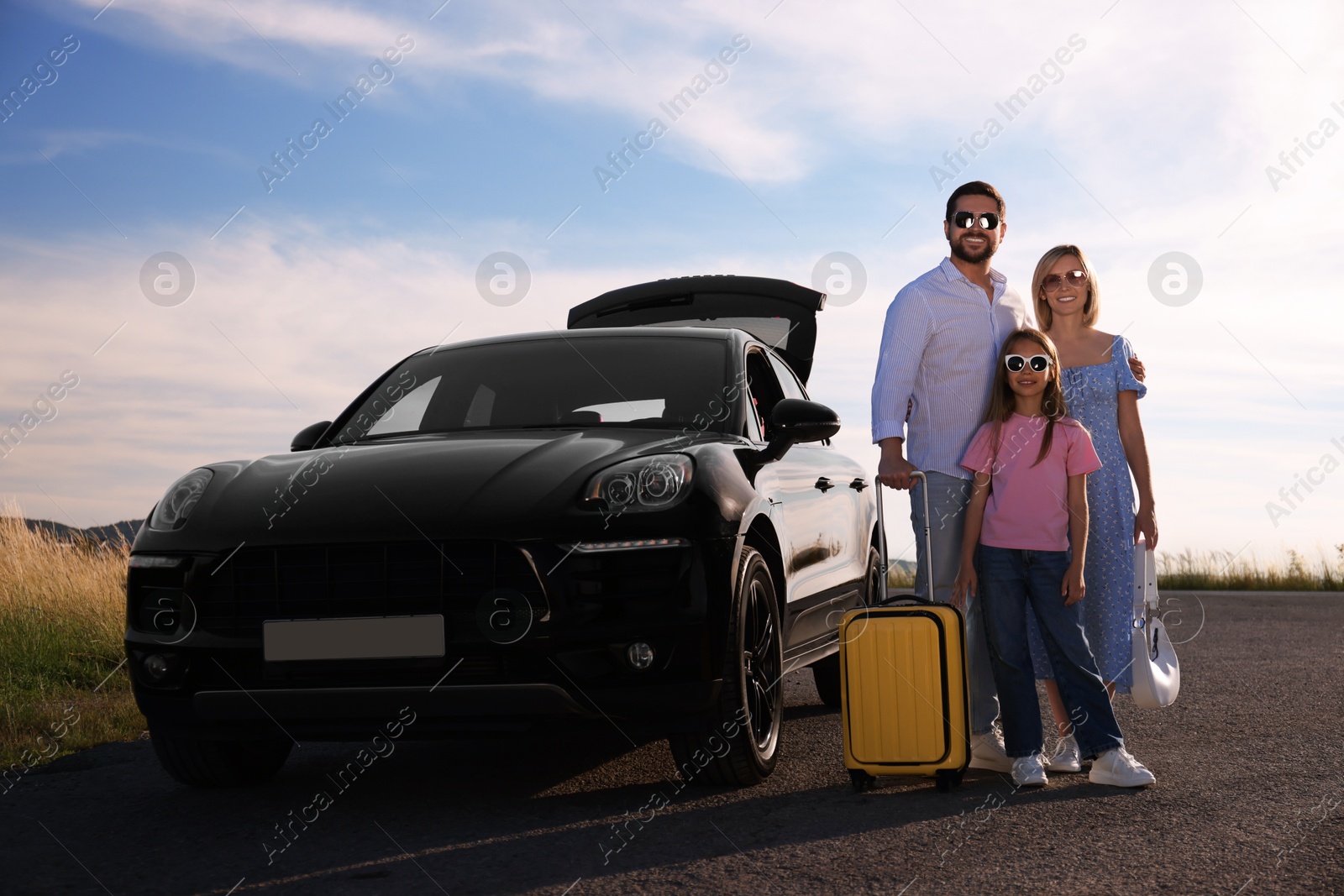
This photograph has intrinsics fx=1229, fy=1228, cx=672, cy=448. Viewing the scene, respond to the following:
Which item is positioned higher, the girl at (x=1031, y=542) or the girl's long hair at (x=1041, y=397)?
the girl's long hair at (x=1041, y=397)

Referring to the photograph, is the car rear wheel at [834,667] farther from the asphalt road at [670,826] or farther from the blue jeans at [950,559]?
the blue jeans at [950,559]

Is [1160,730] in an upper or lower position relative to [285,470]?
lower

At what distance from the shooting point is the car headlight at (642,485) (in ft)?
12.9

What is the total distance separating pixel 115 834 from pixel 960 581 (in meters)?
3.00

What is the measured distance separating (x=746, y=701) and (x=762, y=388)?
1.88 metres

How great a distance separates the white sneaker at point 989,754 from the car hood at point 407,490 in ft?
5.21

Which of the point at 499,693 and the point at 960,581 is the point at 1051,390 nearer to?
the point at 960,581

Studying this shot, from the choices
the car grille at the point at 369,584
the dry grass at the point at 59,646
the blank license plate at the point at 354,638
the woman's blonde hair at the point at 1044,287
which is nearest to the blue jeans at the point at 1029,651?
the woman's blonde hair at the point at 1044,287

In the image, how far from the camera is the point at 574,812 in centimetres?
399

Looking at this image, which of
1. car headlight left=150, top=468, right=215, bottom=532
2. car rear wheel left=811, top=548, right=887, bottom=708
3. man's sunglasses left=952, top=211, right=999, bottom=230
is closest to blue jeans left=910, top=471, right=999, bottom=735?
man's sunglasses left=952, top=211, right=999, bottom=230

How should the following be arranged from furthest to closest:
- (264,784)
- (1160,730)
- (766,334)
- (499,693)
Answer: (766,334) → (1160,730) → (264,784) → (499,693)

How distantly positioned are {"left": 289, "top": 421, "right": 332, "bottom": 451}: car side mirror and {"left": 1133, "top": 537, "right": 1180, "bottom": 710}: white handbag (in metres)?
3.34

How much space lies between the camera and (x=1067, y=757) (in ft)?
15.1

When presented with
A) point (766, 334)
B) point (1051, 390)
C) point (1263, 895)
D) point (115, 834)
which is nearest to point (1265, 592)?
point (766, 334)
